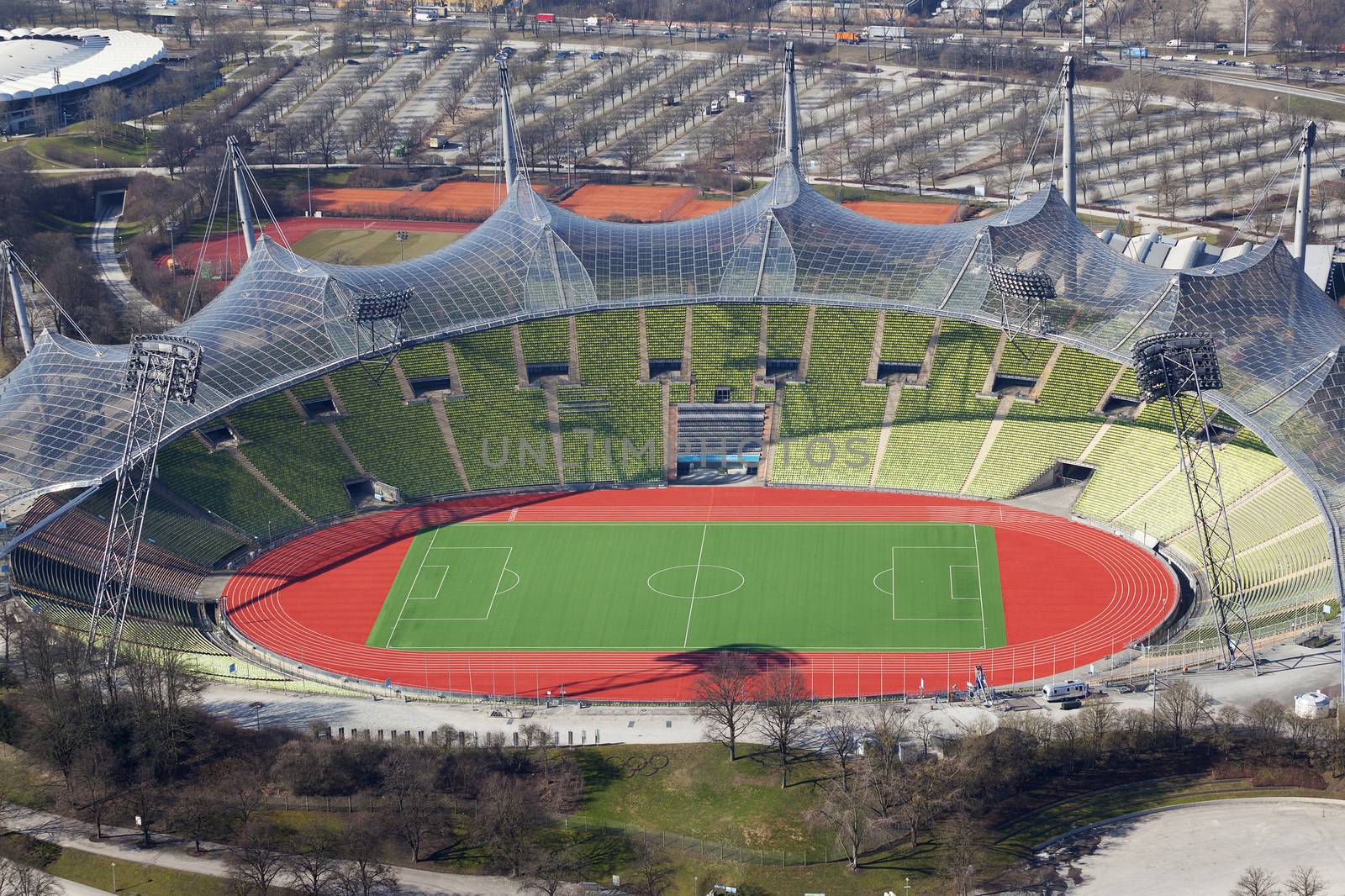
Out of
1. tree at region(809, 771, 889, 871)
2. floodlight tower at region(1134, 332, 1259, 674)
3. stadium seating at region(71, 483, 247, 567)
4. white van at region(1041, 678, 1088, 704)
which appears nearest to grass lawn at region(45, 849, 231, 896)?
tree at region(809, 771, 889, 871)

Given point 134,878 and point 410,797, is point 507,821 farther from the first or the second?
point 134,878

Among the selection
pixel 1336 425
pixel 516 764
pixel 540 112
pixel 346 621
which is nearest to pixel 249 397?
pixel 346 621

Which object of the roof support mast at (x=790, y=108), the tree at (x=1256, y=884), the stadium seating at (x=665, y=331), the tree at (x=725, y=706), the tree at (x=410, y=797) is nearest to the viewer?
the tree at (x=1256, y=884)

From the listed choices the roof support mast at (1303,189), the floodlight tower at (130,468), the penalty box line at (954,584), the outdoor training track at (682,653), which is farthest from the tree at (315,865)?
the roof support mast at (1303,189)

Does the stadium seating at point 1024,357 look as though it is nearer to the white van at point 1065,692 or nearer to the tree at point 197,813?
the white van at point 1065,692

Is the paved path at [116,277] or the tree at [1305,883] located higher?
the paved path at [116,277]

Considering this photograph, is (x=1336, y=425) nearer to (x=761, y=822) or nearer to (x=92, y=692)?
(x=761, y=822)

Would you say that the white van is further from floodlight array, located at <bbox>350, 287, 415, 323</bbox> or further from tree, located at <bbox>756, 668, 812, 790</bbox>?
floodlight array, located at <bbox>350, 287, 415, 323</bbox>

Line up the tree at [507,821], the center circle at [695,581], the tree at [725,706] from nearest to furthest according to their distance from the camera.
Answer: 1. the tree at [507,821]
2. the tree at [725,706]
3. the center circle at [695,581]
